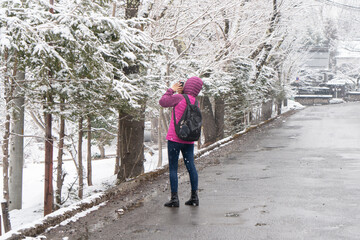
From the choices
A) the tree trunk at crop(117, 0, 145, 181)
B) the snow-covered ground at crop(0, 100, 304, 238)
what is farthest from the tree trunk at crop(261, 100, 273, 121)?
the tree trunk at crop(117, 0, 145, 181)

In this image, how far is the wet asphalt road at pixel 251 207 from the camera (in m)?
5.23

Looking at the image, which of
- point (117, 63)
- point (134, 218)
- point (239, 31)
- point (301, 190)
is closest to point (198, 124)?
point (134, 218)

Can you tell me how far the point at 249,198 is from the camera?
710 cm

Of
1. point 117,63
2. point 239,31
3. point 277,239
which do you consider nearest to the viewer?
point 277,239

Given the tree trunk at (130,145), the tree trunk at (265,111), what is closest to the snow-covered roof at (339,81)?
the tree trunk at (265,111)

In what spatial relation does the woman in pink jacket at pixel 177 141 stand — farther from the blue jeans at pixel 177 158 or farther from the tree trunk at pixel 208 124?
the tree trunk at pixel 208 124

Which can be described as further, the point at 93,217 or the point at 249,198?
the point at 249,198

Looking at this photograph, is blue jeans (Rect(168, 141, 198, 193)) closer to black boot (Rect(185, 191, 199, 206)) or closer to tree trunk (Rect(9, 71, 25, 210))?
black boot (Rect(185, 191, 199, 206))

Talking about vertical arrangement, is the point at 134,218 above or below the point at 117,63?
below

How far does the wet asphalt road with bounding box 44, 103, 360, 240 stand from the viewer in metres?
5.23

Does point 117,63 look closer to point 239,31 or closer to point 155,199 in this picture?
point 155,199

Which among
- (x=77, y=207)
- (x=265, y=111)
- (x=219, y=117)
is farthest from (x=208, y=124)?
(x=77, y=207)

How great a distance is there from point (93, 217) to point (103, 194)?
3.60 feet

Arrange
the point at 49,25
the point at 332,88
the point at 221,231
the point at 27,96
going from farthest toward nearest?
the point at 332,88 → the point at 27,96 → the point at 49,25 → the point at 221,231
